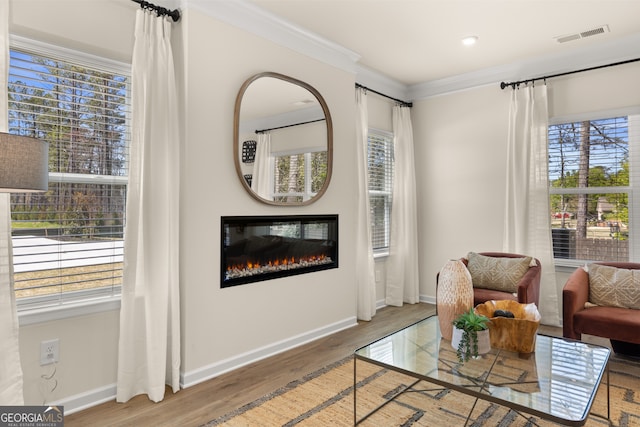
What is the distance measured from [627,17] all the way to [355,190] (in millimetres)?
2737

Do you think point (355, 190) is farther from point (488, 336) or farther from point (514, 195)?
point (488, 336)

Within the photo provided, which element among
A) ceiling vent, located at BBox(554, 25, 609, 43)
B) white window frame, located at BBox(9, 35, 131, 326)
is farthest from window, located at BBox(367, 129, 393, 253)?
white window frame, located at BBox(9, 35, 131, 326)

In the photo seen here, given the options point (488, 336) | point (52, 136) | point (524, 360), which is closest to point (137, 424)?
point (52, 136)

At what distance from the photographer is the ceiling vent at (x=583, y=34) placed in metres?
3.46

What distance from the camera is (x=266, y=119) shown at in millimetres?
3199

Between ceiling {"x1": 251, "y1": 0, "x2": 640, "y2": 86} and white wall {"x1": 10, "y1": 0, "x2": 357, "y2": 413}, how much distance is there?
420mm

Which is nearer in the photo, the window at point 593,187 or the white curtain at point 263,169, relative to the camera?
the white curtain at point 263,169

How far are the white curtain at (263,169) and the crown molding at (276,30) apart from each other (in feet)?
2.74

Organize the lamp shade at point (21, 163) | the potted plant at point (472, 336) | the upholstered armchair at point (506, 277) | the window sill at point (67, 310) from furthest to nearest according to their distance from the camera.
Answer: the upholstered armchair at point (506, 277) → the window sill at point (67, 310) → the potted plant at point (472, 336) → the lamp shade at point (21, 163)

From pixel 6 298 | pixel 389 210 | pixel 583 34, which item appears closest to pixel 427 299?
pixel 389 210

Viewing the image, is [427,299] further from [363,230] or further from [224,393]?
[224,393]

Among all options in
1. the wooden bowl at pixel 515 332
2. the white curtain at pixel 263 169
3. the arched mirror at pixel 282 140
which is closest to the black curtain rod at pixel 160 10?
the arched mirror at pixel 282 140

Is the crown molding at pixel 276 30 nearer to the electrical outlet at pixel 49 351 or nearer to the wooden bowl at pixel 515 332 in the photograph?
the electrical outlet at pixel 49 351

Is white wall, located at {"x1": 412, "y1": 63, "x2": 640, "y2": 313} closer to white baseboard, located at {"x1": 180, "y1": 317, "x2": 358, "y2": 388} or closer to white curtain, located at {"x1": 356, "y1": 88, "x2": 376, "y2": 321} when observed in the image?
white curtain, located at {"x1": 356, "y1": 88, "x2": 376, "y2": 321}
